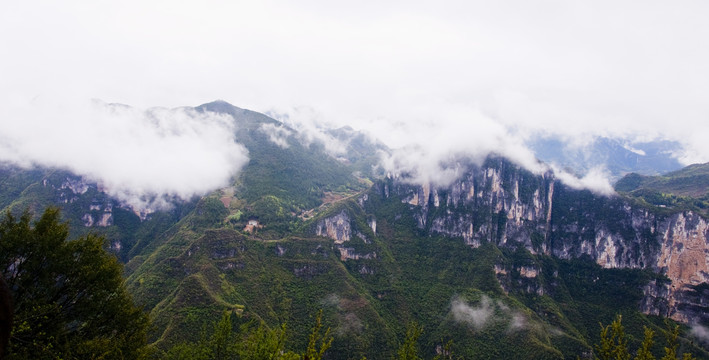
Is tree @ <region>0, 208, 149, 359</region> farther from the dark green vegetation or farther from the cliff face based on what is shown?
the dark green vegetation

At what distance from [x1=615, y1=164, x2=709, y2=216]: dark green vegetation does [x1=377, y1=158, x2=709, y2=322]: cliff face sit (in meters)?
9.97

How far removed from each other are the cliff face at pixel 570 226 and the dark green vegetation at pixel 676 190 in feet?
32.7

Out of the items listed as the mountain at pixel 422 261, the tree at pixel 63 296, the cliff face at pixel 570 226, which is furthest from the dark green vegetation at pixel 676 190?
the tree at pixel 63 296

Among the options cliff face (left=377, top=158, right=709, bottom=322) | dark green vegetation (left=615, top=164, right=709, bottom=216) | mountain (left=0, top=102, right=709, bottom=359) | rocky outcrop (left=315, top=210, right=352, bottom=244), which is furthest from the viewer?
rocky outcrop (left=315, top=210, right=352, bottom=244)

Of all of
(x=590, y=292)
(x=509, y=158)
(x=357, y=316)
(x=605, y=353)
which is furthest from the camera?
(x=509, y=158)

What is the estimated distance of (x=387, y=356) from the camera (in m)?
85.8

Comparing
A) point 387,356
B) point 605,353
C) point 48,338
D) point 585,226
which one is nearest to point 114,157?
point 387,356

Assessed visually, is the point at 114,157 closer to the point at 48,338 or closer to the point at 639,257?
the point at 48,338

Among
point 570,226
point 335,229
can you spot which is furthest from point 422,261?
point 570,226

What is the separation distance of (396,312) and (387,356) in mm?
18976

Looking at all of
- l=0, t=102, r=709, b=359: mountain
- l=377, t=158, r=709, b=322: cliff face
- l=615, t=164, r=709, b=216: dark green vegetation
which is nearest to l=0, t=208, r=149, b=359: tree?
l=0, t=102, r=709, b=359: mountain

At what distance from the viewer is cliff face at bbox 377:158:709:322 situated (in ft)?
318

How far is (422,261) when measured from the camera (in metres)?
124

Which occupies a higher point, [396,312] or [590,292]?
[590,292]
